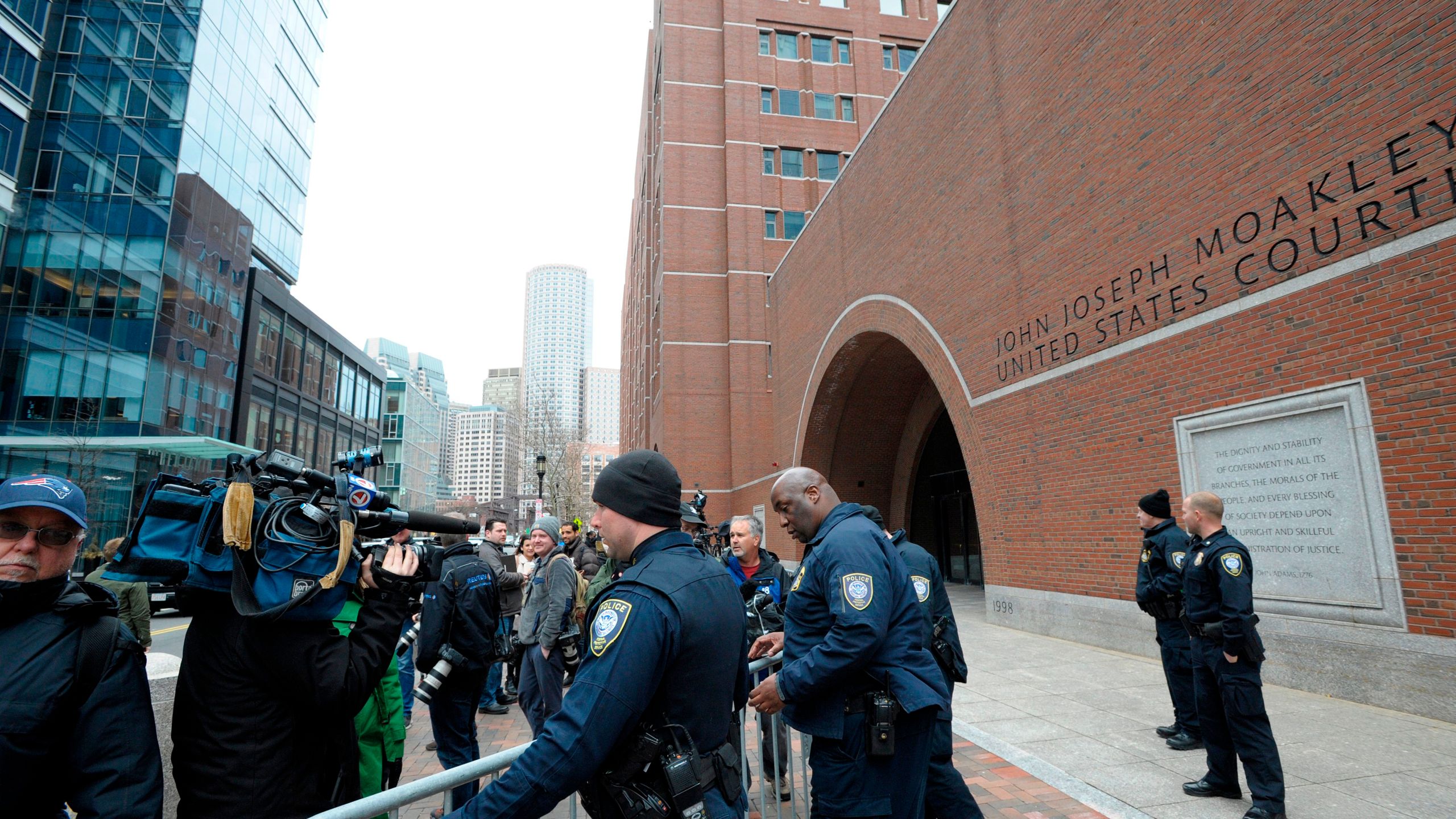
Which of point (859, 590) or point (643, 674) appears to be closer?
point (643, 674)

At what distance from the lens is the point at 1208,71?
8.10 metres

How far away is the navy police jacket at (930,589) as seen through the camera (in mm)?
4023

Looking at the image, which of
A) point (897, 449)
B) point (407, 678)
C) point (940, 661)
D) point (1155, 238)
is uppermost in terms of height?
point (1155, 238)

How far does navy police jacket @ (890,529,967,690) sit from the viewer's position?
402 centimetres

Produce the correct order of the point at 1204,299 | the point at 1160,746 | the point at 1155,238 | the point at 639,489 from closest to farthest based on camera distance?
the point at 639,489, the point at 1160,746, the point at 1204,299, the point at 1155,238

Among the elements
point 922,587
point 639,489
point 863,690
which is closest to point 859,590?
point 863,690

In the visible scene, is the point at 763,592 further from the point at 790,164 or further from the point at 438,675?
the point at 790,164

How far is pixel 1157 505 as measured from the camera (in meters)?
5.67

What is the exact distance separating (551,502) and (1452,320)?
3837cm

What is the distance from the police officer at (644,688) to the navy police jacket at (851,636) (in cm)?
63

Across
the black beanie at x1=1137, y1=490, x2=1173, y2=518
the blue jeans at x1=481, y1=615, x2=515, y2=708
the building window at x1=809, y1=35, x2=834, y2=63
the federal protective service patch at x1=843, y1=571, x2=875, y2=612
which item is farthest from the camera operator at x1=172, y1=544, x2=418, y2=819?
the building window at x1=809, y1=35, x2=834, y2=63

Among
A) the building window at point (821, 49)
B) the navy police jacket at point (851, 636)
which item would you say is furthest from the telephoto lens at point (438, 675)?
the building window at point (821, 49)

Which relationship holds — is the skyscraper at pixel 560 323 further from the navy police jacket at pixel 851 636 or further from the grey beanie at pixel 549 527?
the navy police jacket at pixel 851 636

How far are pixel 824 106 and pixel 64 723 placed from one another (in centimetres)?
3596
